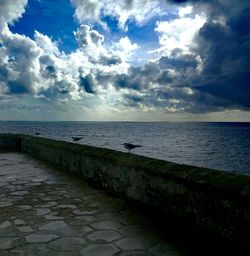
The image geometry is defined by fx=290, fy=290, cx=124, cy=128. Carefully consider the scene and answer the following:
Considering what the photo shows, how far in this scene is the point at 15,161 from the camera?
966 cm

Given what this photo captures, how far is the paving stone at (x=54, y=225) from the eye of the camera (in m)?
3.95

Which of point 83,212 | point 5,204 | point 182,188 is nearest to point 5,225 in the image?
point 5,204

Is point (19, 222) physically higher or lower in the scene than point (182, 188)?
lower

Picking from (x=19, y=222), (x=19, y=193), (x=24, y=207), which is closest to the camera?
(x=19, y=222)

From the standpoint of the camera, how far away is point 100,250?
3.31 m

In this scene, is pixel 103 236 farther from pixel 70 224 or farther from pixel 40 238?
pixel 40 238

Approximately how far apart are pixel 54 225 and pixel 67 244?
2.23ft

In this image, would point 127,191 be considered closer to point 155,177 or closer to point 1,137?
point 155,177

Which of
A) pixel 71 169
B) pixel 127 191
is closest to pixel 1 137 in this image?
pixel 71 169

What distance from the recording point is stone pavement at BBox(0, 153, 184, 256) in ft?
11.0

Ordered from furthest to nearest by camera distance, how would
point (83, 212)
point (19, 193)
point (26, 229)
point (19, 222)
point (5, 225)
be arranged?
point (19, 193) → point (83, 212) → point (19, 222) → point (5, 225) → point (26, 229)

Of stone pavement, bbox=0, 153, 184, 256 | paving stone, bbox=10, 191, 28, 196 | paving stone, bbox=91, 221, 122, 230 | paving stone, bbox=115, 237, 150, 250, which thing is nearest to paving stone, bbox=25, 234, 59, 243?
stone pavement, bbox=0, 153, 184, 256

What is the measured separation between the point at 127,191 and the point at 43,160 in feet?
17.0

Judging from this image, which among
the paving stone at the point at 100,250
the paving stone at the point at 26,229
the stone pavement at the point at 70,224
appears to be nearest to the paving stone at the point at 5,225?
the stone pavement at the point at 70,224
